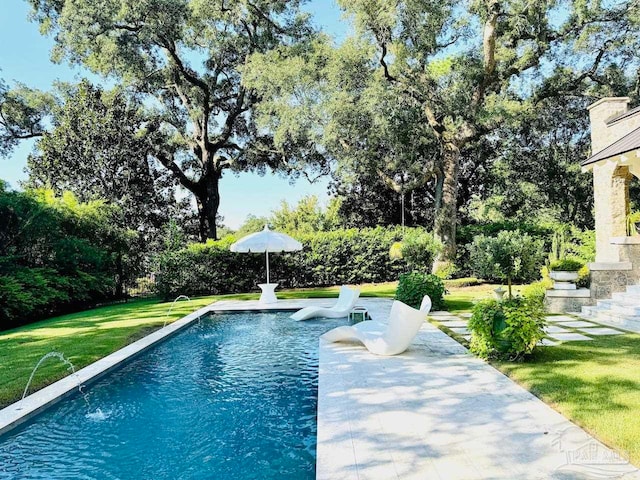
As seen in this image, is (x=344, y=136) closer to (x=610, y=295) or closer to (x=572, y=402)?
(x=610, y=295)

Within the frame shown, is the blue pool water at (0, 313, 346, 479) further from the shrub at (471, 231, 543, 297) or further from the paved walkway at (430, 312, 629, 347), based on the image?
the shrub at (471, 231, 543, 297)

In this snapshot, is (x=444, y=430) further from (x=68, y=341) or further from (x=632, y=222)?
(x=632, y=222)

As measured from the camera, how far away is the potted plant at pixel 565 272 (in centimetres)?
1055

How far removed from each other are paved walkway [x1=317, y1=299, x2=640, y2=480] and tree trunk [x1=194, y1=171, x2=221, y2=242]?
19423 millimetres

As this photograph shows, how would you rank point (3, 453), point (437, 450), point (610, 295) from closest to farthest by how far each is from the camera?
1. point (437, 450)
2. point (3, 453)
3. point (610, 295)

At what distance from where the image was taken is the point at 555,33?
17.8 metres

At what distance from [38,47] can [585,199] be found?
1198 inches

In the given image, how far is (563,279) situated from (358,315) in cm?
494

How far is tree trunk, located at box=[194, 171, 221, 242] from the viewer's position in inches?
972

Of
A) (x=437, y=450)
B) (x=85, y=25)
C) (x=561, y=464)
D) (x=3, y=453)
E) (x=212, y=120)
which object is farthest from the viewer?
(x=212, y=120)

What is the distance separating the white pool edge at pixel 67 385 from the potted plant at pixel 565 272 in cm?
880

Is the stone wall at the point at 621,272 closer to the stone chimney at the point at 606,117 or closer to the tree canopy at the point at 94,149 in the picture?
the stone chimney at the point at 606,117

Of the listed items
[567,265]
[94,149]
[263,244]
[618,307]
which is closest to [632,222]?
[567,265]

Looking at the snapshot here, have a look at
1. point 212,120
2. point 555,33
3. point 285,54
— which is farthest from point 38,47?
point 555,33
